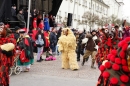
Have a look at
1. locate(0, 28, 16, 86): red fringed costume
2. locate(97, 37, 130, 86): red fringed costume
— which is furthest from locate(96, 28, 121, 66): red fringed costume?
locate(97, 37, 130, 86): red fringed costume

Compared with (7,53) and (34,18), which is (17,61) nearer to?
(7,53)

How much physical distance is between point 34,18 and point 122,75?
14674 mm

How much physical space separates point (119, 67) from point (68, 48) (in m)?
8.75

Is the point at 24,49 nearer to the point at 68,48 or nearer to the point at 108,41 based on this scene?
the point at 68,48

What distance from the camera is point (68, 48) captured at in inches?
455

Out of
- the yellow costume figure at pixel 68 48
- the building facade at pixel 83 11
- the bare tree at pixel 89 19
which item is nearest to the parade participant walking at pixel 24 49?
the yellow costume figure at pixel 68 48

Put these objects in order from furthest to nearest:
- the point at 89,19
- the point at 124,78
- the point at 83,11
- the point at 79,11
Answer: the point at 83,11 → the point at 79,11 → the point at 89,19 → the point at 124,78

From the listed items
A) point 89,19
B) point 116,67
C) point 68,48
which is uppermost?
point 89,19

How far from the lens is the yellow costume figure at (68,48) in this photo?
37.3 ft

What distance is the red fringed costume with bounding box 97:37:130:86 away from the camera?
2.77 metres

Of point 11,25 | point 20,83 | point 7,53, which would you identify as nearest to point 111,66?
point 7,53

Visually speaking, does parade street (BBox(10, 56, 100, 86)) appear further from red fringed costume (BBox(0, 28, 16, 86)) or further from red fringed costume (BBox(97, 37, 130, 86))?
red fringed costume (BBox(97, 37, 130, 86))

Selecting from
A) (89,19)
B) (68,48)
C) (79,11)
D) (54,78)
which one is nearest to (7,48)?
(54,78)

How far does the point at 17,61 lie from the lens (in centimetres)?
1041
